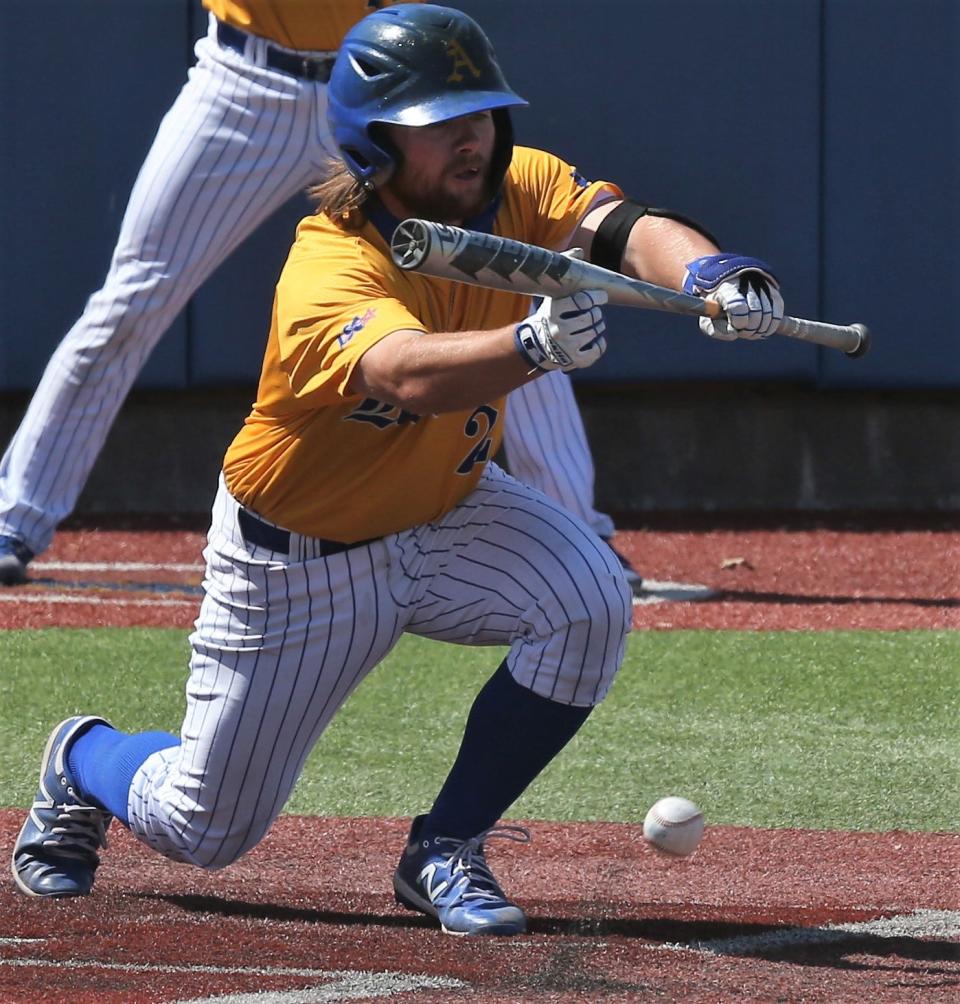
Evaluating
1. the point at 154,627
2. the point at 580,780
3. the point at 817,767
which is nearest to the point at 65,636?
the point at 154,627

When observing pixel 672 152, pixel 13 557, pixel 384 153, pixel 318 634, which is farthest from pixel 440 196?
pixel 672 152

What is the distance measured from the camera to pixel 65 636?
567cm

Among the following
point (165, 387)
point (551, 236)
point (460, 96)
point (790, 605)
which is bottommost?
point (790, 605)

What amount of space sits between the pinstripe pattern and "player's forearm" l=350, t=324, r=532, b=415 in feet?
10.0

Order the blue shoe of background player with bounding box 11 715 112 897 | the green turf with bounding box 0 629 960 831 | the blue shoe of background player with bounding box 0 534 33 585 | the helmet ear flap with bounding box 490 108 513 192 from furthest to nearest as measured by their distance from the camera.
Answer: the blue shoe of background player with bounding box 0 534 33 585 → the green turf with bounding box 0 629 960 831 → the blue shoe of background player with bounding box 11 715 112 897 → the helmet ear flap with bounding box 490 108 513 192

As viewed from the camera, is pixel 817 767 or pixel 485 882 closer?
pixel 485 882

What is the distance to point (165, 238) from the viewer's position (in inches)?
224

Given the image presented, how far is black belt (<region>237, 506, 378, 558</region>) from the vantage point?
3354 millimetres

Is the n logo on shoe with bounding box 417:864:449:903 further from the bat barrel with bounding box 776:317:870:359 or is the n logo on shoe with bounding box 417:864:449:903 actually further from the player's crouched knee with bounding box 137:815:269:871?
the bat barrel with bounding box 776:317:870:359

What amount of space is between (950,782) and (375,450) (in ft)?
5.51

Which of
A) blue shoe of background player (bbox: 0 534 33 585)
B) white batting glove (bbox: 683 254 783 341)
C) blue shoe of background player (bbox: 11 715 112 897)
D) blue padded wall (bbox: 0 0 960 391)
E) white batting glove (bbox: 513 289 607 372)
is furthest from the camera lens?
blue padded wall (bbox: 0 0 960 391)

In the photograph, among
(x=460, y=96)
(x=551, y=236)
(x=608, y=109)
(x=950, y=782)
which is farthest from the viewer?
(x=608, y=109)

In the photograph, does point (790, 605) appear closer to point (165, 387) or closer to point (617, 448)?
point (617, 448)

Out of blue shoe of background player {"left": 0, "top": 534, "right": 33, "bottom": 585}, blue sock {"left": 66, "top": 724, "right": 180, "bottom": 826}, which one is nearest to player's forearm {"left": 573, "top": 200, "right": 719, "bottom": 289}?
blue sock {"left": 66, "top": 724, "right": 180, "bottom": 826}
